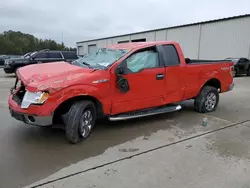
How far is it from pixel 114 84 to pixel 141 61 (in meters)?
0.88

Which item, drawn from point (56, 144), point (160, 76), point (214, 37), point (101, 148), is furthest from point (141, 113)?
point (214, 37)

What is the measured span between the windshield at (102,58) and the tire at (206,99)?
2548mm

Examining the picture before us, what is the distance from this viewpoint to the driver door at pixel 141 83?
4574 mm

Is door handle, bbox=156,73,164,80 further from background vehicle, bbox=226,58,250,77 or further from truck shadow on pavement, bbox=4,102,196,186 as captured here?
background vehicle, bbox=226,58,250,77

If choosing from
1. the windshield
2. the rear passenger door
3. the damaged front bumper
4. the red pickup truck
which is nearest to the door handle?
the red pickup truck

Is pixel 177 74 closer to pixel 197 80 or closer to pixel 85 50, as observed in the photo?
pixel 197 80

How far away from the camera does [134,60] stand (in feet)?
15.8

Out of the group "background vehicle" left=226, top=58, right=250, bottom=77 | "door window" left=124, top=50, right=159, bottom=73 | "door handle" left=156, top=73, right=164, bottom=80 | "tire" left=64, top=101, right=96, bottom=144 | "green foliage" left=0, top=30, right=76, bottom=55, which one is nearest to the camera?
"tire" left=64, top=101, right=96, bottom=144

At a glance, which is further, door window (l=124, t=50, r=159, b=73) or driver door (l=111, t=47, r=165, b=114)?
door window (l=124, t=50, r=159, b=73)

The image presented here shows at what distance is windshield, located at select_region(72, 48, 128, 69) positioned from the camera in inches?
182

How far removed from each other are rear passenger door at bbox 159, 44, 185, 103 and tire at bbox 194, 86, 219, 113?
827 mm

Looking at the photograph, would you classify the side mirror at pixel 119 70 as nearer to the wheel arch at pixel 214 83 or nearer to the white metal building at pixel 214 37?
the wheel arch at pixel 214 83

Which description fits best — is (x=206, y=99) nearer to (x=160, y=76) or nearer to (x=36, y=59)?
(x=160, y=76)

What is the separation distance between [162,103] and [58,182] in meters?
3.00
